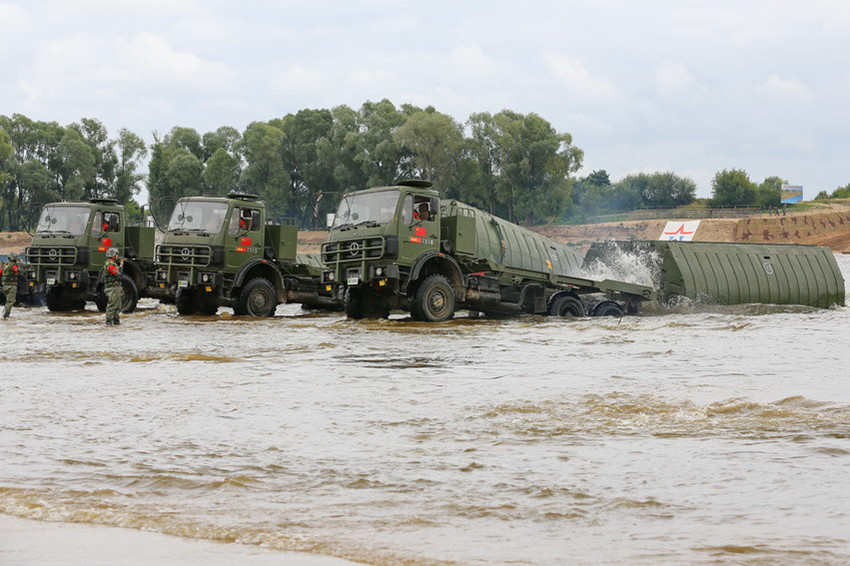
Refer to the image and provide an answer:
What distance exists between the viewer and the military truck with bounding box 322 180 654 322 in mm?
19109

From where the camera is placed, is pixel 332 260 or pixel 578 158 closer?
pixel 332 260

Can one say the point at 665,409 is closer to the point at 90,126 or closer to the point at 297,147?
the point at 297,147

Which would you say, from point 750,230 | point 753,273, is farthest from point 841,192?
point 753,273

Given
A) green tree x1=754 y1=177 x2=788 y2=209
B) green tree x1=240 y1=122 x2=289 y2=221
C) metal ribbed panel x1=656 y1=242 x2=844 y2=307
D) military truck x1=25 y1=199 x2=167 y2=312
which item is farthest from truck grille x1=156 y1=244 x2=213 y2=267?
green tree x1=754 y1=177 x2=788 y2=209

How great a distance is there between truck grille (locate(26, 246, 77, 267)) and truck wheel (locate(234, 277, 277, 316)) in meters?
4.78

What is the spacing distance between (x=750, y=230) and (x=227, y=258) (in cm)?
6848

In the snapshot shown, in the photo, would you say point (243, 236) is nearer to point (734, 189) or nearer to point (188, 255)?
point (188, 255)

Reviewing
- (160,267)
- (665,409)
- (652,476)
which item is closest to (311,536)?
(652,476)

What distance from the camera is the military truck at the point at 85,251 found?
2397 cm

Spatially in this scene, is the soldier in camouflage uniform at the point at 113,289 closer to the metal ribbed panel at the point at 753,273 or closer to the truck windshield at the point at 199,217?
the truck windshield at the point at 199,217

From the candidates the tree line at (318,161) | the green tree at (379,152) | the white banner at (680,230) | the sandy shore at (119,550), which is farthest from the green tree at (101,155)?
the sandy shore at (119,550)

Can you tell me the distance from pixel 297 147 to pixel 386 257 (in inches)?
2928

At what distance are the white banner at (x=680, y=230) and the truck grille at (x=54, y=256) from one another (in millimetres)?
62692

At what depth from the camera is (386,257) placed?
19.0 metres
